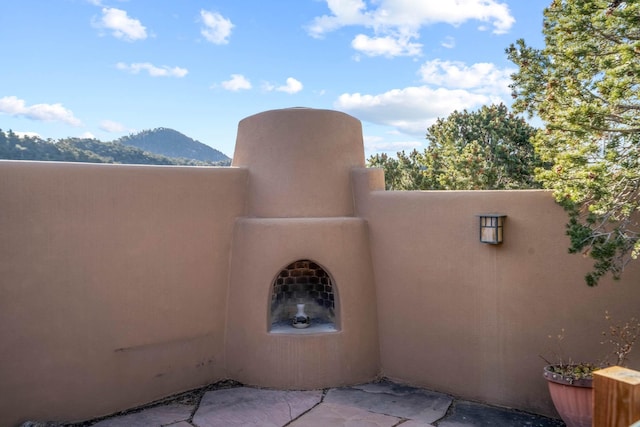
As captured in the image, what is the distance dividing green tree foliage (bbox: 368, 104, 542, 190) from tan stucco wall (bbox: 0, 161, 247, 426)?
10.1 meters

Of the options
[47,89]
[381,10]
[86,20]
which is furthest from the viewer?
[47,89]

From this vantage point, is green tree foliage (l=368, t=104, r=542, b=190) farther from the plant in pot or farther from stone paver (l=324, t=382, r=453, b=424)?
stone paver (l=324, t=382, r=453, b=424)

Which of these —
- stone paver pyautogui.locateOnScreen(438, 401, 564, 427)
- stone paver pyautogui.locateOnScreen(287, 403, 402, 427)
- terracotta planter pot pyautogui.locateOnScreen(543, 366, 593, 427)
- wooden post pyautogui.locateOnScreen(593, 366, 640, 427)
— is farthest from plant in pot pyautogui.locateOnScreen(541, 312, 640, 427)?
wooden post pyautogui.locateOnScreen(593, 366, 640, 427)

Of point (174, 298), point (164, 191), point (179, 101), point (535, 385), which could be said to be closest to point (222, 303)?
point (174, 298)

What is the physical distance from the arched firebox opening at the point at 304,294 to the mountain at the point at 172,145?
54176 mm

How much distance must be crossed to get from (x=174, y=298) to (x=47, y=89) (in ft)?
59.2

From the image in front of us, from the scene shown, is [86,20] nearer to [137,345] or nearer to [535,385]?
[137,345]

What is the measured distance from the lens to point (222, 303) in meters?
7.12

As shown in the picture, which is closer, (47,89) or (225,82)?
(225,82)

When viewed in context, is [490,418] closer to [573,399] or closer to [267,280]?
[573,399]

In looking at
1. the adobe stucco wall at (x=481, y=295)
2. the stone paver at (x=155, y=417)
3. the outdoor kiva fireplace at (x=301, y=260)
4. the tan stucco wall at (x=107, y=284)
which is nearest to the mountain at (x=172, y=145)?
the outdoor kiva fireplace at (x=301, y=260)

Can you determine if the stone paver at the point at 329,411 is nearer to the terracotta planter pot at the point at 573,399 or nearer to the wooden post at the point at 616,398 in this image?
the terracotta planter pot at the point at 573,399

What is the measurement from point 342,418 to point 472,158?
1111cm

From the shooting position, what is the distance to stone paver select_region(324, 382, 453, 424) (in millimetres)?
5816
